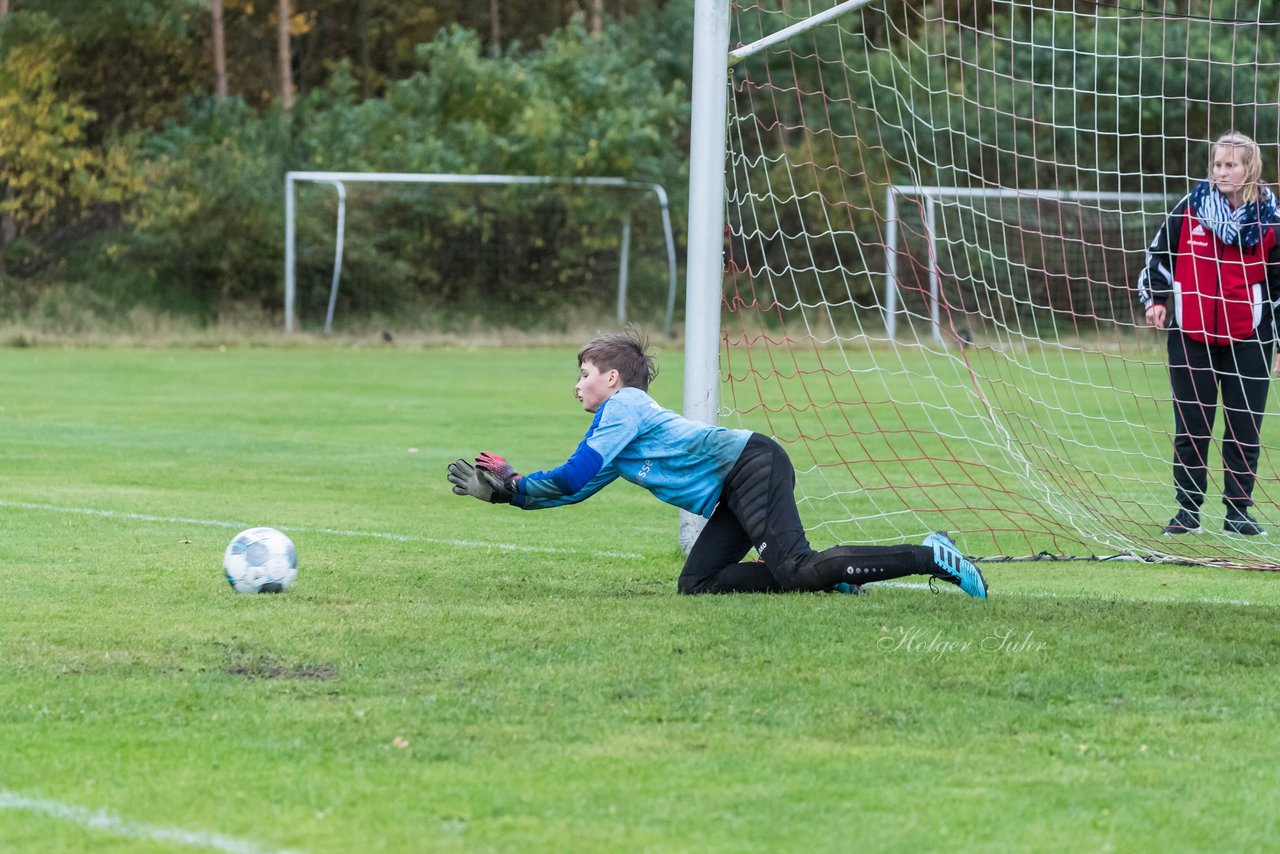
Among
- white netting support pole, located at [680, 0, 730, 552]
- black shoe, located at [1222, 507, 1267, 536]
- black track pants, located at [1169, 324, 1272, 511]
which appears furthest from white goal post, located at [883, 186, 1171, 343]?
black shoe, located at [1222, 507, 1267, 536]

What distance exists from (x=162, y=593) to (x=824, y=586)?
2410mm

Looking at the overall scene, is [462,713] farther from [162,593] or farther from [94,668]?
[162,593]

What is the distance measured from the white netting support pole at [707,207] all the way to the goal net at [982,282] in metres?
0.16

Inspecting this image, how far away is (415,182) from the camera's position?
28.4m

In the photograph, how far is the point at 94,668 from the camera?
4879 mm

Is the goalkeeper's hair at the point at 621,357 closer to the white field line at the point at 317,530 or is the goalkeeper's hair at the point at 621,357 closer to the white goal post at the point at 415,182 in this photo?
the white field line at the point at 317,530

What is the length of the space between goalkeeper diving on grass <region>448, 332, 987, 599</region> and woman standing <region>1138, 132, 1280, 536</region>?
8.82ft

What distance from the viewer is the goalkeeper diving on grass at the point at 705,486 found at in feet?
19.6

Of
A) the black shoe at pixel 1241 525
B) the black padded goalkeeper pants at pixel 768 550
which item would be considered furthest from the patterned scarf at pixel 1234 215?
the black padded goalkeeper pants at pixel 768 550

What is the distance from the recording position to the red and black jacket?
8086mm

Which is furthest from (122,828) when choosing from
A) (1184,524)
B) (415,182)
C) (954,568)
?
(415,182)

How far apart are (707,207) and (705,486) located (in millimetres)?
1457

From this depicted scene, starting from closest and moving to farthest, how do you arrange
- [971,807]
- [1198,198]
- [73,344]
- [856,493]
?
1. [971,807]
2. [1198,198]
3. [856,493]
4. [73,344]

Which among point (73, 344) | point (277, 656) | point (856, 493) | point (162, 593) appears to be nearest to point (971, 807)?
point (277, 656)
